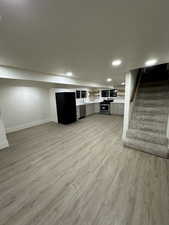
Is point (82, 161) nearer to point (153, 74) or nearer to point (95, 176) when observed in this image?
point (95, 176)

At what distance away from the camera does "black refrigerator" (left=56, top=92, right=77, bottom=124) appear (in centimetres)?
492

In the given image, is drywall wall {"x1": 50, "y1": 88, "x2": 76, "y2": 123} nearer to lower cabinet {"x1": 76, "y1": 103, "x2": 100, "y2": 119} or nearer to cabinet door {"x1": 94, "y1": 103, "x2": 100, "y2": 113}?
lower cabinet {"x1": 76, "y1": 103, "x2": 100, "y2": 119}

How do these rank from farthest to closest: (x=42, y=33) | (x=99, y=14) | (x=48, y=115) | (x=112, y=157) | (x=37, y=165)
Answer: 1. (x=48, y=115)
2. (x=112, y=157)
3. (x=37, y=165)
4. (x=42, y=33)
5. (x=99, y=14)

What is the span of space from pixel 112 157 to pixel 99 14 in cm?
256

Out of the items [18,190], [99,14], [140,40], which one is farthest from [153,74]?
[18,190]

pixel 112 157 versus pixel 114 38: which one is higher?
pixel 114 38

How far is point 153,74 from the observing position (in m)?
4.55

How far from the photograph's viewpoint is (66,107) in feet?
16.4

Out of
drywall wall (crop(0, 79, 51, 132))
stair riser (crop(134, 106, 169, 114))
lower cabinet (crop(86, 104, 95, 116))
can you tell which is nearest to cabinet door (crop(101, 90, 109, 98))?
lower cabinet (crop(86, 104, 95, 116))

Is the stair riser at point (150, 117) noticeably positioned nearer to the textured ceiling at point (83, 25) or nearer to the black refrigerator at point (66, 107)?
the textured ceiling at point (83, 25)

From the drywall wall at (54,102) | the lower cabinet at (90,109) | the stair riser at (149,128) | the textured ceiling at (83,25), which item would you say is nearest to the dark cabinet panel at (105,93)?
the lower cabinet at (90,109)

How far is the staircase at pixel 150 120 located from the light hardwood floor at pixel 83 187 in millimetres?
244

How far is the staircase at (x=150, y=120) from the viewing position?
2.43 metres

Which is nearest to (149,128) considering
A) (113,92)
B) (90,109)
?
(90,109)
